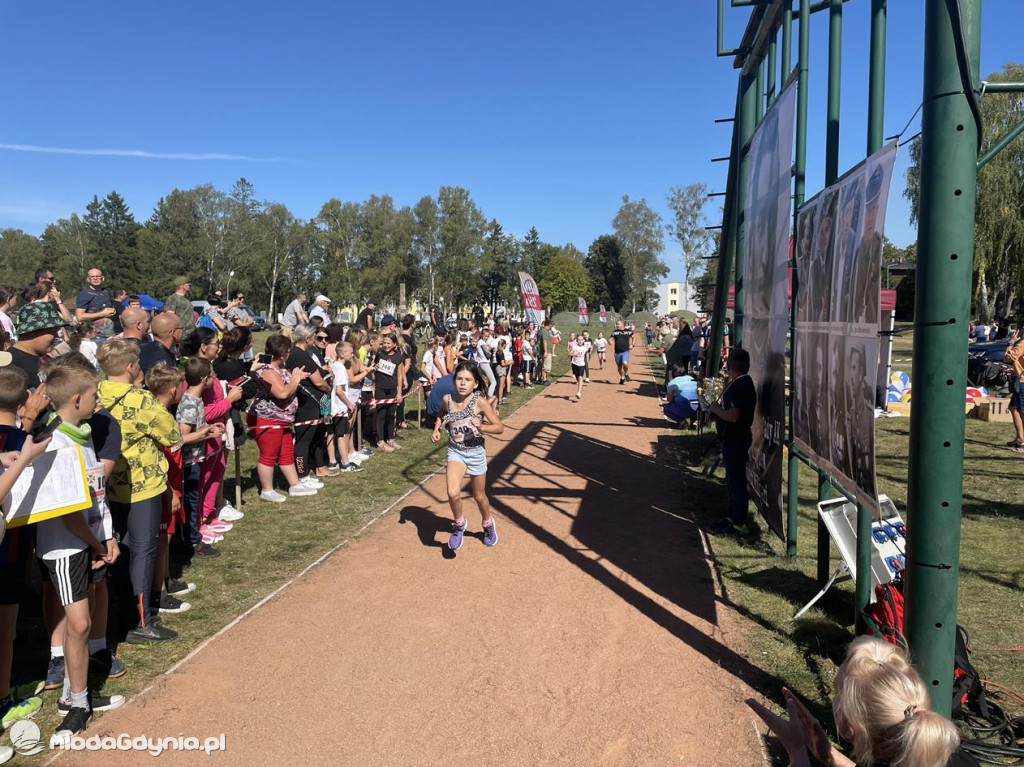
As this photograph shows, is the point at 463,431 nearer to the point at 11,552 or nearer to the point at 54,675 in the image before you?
the point at 54,675

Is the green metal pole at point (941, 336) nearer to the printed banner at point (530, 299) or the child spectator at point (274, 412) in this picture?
the child spectator at point (274, 412)

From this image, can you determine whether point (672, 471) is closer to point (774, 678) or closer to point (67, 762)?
point (774, 678)

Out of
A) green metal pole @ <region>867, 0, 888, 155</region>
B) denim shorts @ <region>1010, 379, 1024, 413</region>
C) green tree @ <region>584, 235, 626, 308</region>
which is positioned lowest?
denim shorts @ <region>1010, 379, 1024, 413</region>

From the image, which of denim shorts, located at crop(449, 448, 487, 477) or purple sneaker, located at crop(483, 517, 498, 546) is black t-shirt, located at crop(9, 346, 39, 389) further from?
purple sneaker, located at crop(483, 517, 498, 546)

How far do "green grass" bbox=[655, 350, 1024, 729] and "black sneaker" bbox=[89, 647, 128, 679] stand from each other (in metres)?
4.00

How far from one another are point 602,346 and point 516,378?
6096mm

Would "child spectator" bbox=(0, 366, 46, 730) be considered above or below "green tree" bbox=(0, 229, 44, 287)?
below

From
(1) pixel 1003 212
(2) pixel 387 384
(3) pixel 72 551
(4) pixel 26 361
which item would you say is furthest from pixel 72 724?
(1) pixel 1003 212

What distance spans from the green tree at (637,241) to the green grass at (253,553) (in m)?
78.6

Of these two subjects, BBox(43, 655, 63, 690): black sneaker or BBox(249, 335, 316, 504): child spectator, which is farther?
BBox(249, 335, 316, 504): child spectator

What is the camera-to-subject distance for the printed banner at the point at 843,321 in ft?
12.4

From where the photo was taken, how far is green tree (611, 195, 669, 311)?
3381 inches

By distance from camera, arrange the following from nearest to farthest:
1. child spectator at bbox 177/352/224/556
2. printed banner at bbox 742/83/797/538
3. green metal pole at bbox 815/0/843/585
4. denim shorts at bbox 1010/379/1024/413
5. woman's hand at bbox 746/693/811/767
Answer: woman's hand at bbox 746/693/811/767, green metal pole at bbox 815/0/843/585, printed banner at bbox 742/83/797/538, child spectator at bbox 177/352/224/556, denim shorts at bbox 1010/379/1024/413

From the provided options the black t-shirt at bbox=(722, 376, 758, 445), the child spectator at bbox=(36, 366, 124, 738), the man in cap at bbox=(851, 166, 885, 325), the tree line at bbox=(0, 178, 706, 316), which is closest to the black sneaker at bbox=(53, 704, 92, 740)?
the child spectator at bbox=(36, 366, 124, 738)
